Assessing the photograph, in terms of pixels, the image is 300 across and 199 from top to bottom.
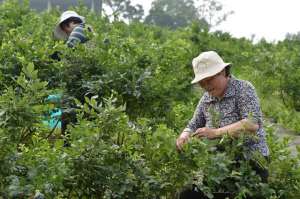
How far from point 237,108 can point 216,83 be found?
0.23 meters

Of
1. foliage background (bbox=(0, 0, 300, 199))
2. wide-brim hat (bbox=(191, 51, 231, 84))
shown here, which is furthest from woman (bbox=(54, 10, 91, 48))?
wide-brim hat (bbox=(191, 51, 231, 84))

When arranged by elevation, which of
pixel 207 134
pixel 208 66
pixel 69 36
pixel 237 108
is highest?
pixel 69 36

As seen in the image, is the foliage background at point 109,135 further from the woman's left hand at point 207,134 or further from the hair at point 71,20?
the hair at point 71,20

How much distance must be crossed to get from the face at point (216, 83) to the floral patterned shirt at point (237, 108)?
0.13 feet

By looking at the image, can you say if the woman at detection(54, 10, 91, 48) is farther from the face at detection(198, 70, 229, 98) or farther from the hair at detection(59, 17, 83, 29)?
the face at detection(198, 70, 229, 98)

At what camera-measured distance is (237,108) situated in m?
4.64

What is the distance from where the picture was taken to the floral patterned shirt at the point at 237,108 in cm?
454

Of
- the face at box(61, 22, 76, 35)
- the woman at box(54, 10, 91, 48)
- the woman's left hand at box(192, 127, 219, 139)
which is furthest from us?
the face at box(61, 22, 76, 35)

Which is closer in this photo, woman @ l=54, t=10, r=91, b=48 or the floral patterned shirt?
the floral patterned shirt

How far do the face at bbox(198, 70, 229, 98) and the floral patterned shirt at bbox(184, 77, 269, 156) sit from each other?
4 centimetres

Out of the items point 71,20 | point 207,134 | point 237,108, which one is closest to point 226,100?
point 237,108

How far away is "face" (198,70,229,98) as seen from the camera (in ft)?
15.1

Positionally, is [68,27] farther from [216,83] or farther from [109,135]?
[109,135]

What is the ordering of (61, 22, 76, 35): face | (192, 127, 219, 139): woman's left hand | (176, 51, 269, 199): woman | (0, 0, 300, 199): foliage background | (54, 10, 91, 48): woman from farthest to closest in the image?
(61, 22, 76, 35): face
(54, 10, 91, 48): woman
(176, 51, 269, 199): woman
(192, 127, 219, 139): woman's left hand
(0, 0, 300, 199): foliage background
